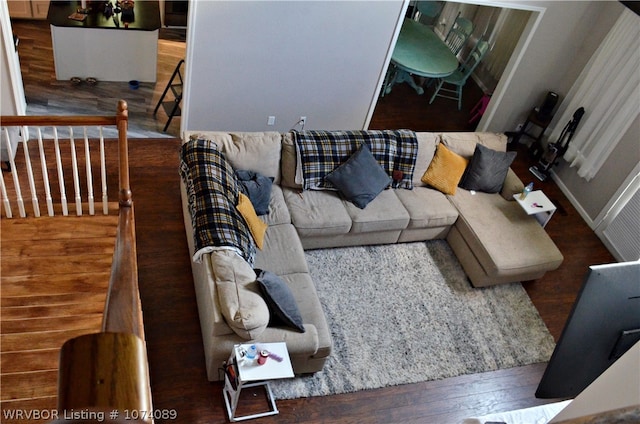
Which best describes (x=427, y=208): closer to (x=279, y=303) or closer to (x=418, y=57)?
(x=279, y=303)

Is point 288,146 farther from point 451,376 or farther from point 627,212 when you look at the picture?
point 627,212

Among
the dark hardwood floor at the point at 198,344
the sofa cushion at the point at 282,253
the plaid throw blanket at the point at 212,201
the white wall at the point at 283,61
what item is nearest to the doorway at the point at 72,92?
the dark hardwood floor at the point at 198,344

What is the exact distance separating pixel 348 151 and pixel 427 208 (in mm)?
888

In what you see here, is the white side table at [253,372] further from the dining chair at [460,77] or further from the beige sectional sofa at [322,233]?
the dining chair at [460,77]

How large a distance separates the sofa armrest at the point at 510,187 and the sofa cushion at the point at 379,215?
1.14 meters

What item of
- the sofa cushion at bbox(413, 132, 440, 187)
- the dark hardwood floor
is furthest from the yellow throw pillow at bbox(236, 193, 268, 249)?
the sofa cushion at bbox(413, 132, 440, 187)

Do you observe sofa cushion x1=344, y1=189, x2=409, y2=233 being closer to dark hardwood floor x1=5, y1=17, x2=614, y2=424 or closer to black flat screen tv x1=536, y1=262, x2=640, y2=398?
dark hardwood floor x1=5, y1=17, x2=614, y2=424

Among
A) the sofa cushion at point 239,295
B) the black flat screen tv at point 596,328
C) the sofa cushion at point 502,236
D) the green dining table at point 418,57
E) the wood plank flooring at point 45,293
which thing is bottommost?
the sofa cushion at point 502,236

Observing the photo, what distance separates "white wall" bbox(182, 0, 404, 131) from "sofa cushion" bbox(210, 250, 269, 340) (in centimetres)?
219

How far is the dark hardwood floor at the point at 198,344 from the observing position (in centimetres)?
376

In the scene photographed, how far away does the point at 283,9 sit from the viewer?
5.05 m

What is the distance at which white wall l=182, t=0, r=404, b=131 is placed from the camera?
16.5 feet

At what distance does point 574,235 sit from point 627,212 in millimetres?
543

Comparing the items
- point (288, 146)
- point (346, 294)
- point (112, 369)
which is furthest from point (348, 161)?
point (112, 369)
